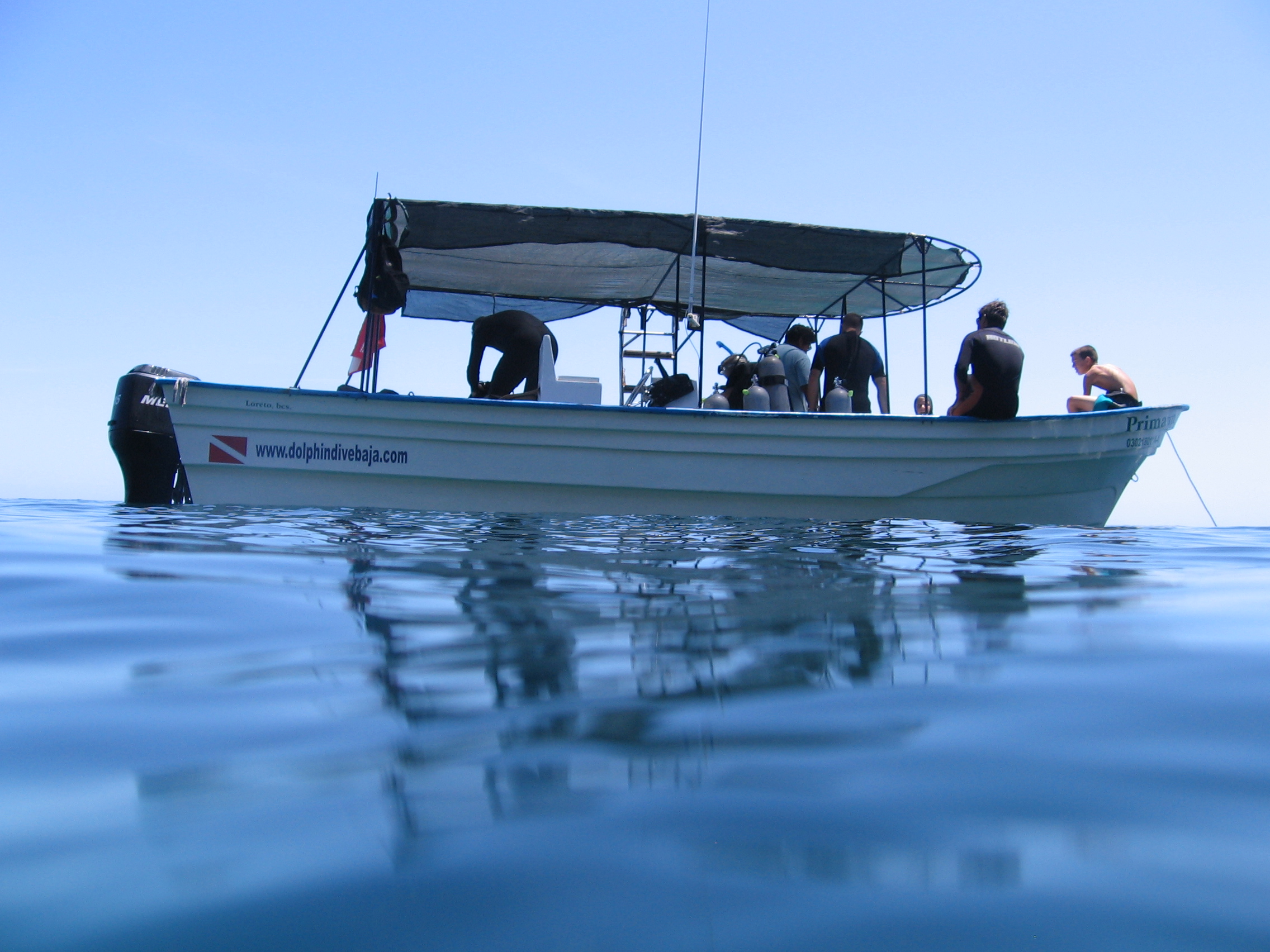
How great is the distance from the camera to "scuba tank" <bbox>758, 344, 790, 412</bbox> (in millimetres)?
6805

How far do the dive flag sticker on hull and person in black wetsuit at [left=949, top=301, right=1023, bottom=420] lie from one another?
17.7 feet

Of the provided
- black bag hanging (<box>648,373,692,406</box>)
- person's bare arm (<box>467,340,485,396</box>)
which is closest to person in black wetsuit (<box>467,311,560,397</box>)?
person's bare arm (<box>467,340,485,396</box>)

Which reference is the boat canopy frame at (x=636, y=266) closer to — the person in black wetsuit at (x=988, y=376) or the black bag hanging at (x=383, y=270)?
the black bag hanging at (x=383, y=270)

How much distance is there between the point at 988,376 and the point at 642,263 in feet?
10.7

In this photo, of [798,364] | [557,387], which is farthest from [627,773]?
[798,364]

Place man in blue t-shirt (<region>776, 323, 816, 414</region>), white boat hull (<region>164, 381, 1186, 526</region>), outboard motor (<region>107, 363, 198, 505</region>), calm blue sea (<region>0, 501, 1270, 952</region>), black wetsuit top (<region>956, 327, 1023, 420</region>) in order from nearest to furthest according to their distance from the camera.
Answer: calm blue sea (<region>0, 501, 1270, 952</region>) < white boat hull (<region>164, 381, 1186, 526</region>) < black wetsuit top (<region>956, 327, 1023, 420</region>) < outboard motor (<region>107, 363, 198, 505</region>) < man in blue t-shirt (<region>776, 323, 816, 414</region>)

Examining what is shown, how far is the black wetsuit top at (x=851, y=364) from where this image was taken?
720 centimetres

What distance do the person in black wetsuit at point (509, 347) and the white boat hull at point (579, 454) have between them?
610mm

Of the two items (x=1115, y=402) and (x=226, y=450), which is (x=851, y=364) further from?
(x=226, y=450)

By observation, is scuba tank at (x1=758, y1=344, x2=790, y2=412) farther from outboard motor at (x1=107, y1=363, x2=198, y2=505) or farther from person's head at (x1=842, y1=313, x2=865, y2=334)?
outboard motor at (x1=107, y1=363, x2=198, y2=505)

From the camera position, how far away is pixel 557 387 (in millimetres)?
7027

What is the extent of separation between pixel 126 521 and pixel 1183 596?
15.8 feet

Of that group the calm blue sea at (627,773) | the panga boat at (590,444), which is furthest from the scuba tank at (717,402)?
the calm blue sea at (627,773)

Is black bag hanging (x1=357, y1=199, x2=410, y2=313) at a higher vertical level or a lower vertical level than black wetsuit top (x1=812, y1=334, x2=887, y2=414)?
higher
